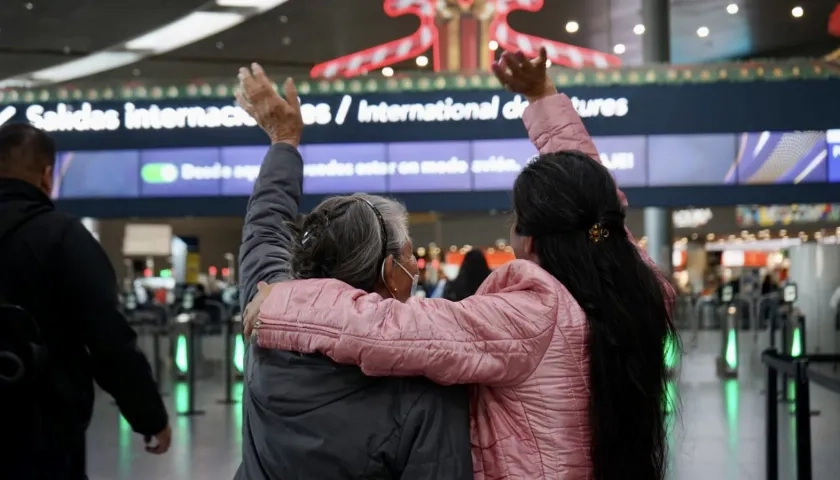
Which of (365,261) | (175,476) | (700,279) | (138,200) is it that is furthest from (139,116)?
(700,279)

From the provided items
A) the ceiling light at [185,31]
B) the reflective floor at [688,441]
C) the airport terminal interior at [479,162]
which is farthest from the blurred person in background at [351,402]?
the ceiling light at [185,31]

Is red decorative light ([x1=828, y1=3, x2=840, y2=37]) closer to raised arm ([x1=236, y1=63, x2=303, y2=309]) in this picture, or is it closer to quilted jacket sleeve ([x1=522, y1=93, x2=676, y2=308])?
quilted jacket sleeve ([x1=522, y1=93, x2=676, y2=308])

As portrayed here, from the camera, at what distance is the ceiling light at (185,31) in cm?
1711

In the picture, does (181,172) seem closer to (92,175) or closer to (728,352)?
(92,175)

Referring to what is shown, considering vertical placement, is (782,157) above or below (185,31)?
below

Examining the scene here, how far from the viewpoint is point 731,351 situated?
10.9m

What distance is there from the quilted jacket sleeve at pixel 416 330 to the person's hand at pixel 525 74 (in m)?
0.66

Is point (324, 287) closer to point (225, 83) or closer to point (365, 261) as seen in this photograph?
point (365, 261)

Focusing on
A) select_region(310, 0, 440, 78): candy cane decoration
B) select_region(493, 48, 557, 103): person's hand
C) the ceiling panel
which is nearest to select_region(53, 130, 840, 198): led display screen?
select_region(310, 0, 440, 78): candy cane decoration

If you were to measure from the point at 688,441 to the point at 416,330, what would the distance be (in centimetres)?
578

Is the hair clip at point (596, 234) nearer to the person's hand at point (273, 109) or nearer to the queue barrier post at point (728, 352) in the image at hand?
the person's hand at point (273, 109)

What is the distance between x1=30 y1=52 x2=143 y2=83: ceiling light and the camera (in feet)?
62.9

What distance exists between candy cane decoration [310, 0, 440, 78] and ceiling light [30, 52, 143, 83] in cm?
522

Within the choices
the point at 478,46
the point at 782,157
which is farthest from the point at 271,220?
the point at 478,46
